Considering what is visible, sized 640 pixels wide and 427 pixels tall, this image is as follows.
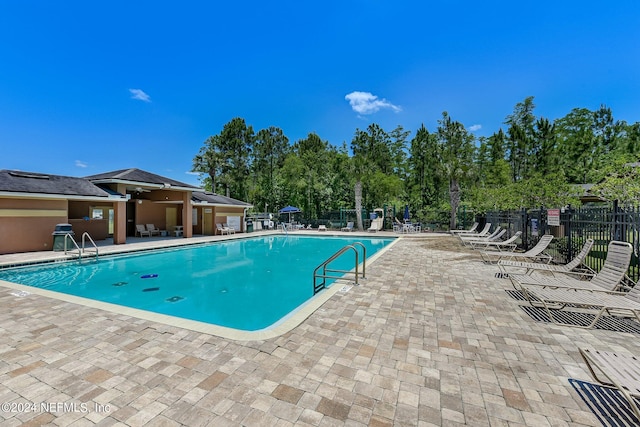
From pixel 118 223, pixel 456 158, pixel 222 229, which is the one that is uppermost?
pixel 456 158

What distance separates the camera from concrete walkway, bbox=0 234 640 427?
2088mm

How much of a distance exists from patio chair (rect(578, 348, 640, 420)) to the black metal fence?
430 cm

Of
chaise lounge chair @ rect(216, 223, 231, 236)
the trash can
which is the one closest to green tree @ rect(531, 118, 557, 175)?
chaise lounge chair @ rect(216, 223, 231, 236)

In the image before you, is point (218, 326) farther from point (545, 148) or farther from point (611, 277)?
point (545, 148)

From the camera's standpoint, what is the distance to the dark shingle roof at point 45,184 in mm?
10537

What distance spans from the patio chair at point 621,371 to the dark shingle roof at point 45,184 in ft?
51.0

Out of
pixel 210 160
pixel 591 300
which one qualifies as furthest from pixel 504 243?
pixel 210 160

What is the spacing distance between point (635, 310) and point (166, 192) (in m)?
18.9

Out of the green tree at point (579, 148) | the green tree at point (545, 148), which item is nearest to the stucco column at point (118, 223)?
the green tree at point (545, 148)

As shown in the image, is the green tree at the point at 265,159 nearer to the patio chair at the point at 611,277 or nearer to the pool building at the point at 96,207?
the pool building at the point at 96,207

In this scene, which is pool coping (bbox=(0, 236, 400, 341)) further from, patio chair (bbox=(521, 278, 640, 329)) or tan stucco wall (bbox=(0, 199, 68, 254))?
tan stucco wall (bbox=(0, 199, 68, 254))

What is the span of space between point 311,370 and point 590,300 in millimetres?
3910

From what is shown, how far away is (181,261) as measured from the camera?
1070cm

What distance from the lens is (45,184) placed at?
11719mm
